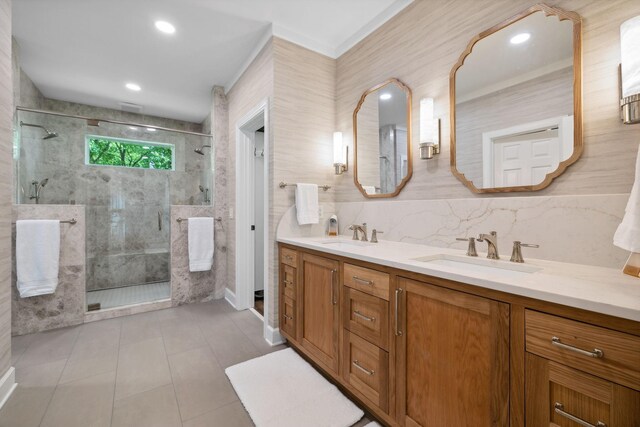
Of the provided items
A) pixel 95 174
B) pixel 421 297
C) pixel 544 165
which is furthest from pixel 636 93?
pixel 95 174

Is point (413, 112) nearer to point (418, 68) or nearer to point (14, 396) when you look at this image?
point (418, 68)

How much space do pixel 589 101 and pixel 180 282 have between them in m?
3.71

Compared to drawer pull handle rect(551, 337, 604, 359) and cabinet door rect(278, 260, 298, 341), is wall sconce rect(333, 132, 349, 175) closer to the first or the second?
cabinet door rect(278, 260, 298, 341)

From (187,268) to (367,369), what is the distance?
2595 millimetres

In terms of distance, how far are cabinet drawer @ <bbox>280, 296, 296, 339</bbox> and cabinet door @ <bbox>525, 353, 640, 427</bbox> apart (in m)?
1.52

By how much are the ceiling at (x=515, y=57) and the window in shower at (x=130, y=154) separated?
3470 millimetres

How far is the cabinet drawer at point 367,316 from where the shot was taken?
1.32 meters

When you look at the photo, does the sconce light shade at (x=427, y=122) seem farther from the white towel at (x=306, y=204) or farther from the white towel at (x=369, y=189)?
the white towel at (x=306, y=204)

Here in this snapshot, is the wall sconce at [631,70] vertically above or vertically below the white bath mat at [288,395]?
above

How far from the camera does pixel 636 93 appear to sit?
37.8 inches

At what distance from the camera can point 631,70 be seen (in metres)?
0.97

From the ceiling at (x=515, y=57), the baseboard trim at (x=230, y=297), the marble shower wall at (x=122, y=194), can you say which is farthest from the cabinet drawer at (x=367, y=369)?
the marble shower wall at (x=122, y=194)

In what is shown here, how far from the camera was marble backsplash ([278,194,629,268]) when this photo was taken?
114 cm

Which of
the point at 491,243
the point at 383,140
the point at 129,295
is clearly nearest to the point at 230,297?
the point at 129,295
